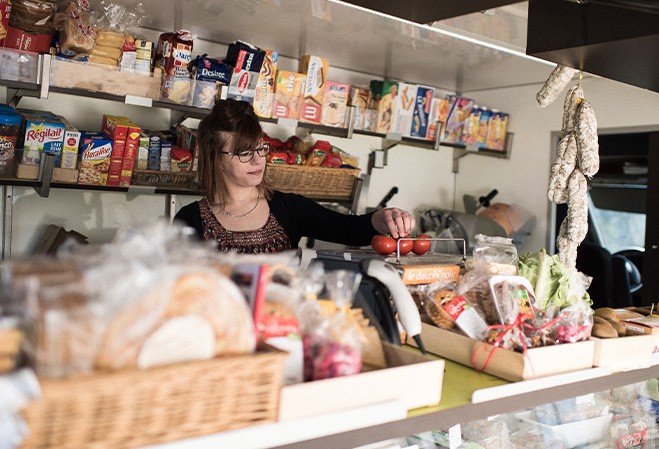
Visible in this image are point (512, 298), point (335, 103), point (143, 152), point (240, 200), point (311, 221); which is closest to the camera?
point (512, 298)

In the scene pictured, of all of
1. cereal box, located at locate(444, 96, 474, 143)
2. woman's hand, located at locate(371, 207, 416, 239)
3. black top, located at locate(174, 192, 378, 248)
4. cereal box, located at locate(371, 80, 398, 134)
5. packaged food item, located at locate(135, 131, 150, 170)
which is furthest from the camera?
cereal box, located at locate(444, 96, 474, 143)

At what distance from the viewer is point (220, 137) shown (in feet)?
8.08

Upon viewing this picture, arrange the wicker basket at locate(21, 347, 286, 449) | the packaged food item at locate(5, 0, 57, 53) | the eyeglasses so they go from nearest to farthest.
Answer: the wicker basket at locate(21, 347, 286, 449)
the eyeglasses
the packaged food item at locate(5, 0, 57, 53)

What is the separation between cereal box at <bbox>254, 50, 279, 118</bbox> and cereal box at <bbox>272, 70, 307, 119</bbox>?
33 millimetres

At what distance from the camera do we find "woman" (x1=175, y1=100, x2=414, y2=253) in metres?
2.44

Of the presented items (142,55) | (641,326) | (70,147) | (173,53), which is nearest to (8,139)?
(70,147)

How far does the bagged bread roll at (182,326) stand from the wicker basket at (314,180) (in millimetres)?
2489

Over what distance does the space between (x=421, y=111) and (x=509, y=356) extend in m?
2.98

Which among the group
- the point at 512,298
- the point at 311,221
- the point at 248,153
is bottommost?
the point at 512,298

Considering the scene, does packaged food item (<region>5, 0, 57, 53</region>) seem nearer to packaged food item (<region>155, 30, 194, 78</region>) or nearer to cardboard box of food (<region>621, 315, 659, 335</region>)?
packaged food item (<region>155, 30, 194, 78</region>)

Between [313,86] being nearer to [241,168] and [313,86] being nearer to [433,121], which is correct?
[433,121]

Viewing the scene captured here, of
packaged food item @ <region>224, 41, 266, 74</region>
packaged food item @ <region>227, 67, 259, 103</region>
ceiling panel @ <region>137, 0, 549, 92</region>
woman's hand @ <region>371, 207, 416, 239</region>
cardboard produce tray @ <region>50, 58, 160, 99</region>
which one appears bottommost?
woman's hand @ <region>371, 207, 416, 239</region>

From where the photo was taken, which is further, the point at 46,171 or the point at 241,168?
the point at 46,171

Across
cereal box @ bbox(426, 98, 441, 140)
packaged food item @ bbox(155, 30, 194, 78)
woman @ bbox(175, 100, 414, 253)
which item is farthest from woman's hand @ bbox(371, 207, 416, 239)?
cereal box @ bbox(426, 98, 441, 140)
